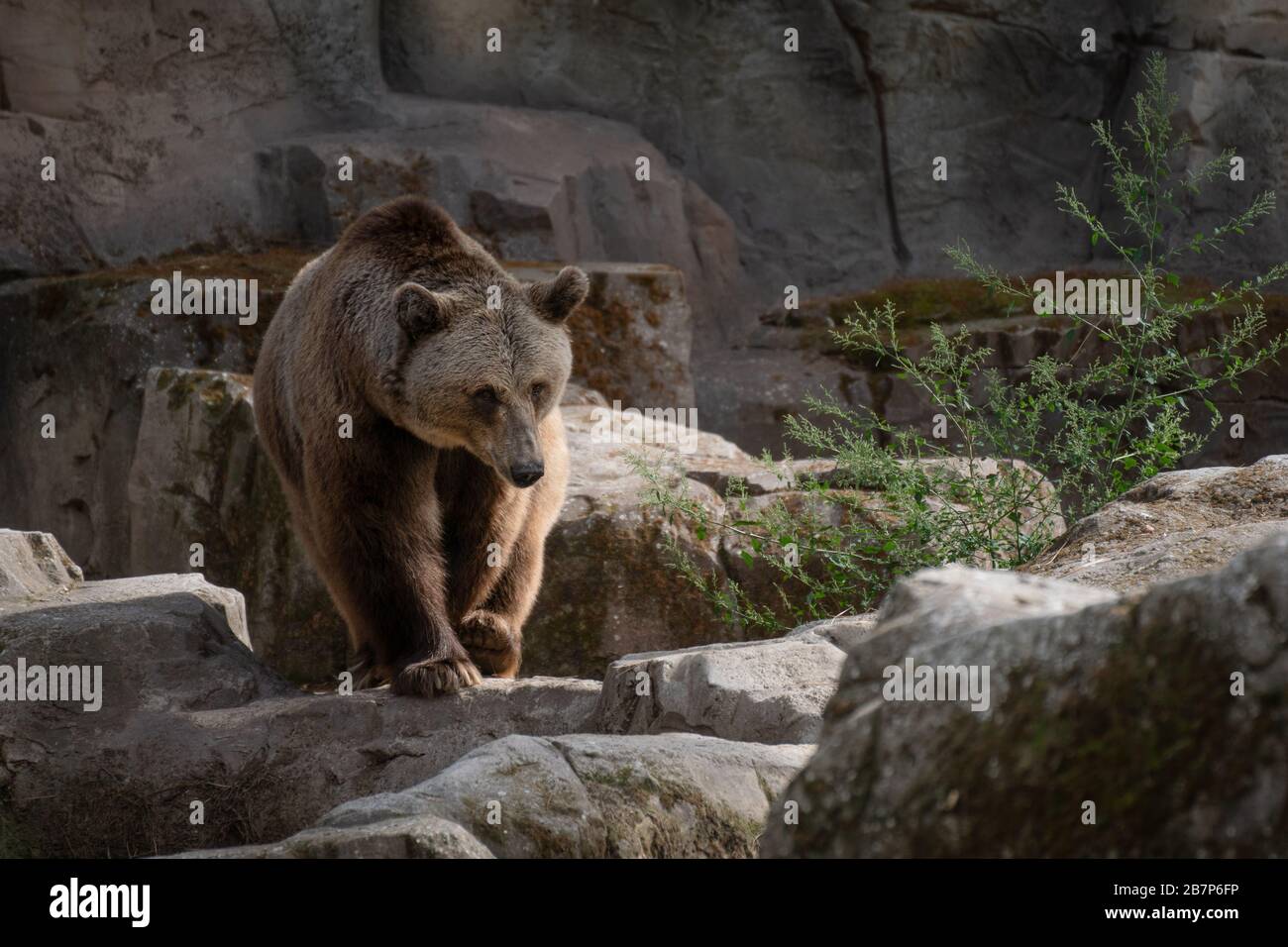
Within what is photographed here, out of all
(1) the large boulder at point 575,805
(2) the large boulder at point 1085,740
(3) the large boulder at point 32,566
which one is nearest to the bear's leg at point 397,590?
(3) the large boulder at point 32,566

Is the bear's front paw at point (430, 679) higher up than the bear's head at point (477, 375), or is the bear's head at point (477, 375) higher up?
the bear's head at point (477, 375)

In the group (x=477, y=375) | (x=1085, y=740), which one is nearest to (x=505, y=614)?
(x=477, y=375)

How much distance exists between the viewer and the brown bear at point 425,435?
6.05 m

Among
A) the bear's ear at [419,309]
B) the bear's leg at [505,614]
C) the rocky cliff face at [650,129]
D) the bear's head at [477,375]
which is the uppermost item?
the rocky cliff face at [650,129]

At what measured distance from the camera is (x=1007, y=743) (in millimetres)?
2580

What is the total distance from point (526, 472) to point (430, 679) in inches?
34.7

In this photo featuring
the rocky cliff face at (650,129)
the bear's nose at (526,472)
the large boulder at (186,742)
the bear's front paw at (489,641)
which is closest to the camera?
the large boulder at (186,742)

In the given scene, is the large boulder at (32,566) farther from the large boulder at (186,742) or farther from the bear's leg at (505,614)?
the bear's leg at (505,614)

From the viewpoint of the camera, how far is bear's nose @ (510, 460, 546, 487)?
5875mm

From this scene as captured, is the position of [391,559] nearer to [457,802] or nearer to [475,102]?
[457,802]

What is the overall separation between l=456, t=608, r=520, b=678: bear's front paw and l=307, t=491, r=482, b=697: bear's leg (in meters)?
0.35

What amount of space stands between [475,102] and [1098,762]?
1277 centimetres

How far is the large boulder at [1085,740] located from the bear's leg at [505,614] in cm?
383

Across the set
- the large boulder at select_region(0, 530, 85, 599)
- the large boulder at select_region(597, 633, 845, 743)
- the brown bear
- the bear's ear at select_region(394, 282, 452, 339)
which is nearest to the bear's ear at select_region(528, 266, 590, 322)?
the brown bear
